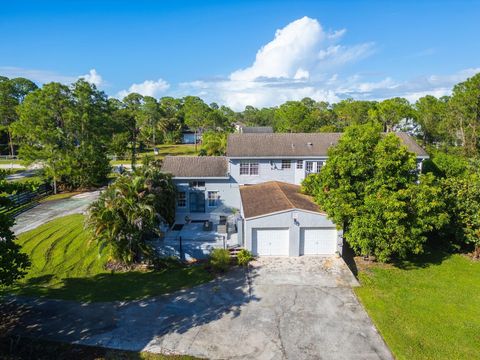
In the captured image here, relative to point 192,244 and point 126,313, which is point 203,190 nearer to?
point 192,244

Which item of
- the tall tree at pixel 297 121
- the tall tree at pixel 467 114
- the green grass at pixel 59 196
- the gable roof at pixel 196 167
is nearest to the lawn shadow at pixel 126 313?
the gable roof at pixel 196 167

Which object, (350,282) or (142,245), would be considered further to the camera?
(142,245)

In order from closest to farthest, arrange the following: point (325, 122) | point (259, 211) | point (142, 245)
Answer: point (142, 245) → point (259, 211) → point (325, 122)

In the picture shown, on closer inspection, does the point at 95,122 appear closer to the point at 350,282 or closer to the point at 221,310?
the point at 221,310

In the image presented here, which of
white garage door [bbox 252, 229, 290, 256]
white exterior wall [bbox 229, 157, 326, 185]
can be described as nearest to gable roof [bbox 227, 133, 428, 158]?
white exterior wall [bbox 229, 157, 326, 185]

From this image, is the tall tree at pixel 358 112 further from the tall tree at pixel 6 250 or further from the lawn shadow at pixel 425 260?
the tall tree at pixel 6 250

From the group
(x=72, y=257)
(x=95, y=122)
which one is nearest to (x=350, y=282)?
(x=72, y=257)

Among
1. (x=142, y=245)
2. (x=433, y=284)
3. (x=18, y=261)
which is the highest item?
(x=18, y=261)
